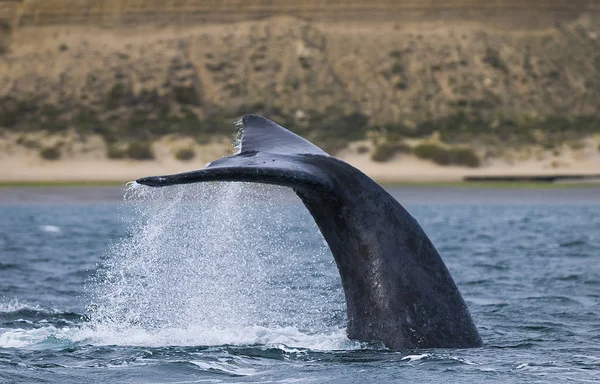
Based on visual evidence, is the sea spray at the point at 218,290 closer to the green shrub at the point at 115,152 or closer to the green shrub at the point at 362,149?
the green shrub at the point at 115,152

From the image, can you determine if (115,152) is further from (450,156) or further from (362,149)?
(450,156)

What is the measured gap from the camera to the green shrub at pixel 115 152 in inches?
2302

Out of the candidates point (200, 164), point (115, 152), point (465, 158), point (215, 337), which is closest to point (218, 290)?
point (215, 337)

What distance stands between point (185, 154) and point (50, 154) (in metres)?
7.11

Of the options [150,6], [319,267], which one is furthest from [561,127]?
[319,267]

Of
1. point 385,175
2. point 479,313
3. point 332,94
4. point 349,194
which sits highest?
point 332,94

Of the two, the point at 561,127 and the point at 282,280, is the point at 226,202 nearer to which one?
the point at 282,280

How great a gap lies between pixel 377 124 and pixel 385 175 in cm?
957

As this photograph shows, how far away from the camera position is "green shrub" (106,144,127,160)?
58469 mm

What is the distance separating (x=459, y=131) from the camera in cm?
6316

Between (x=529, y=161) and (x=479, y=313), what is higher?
(x=529, y=161)

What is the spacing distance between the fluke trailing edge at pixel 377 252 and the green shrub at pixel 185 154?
5015 cm

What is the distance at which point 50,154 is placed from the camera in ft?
192

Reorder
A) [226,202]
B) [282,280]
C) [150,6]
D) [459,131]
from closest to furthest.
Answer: [226,202] → [282,280] → [459,131] → [150,6]
